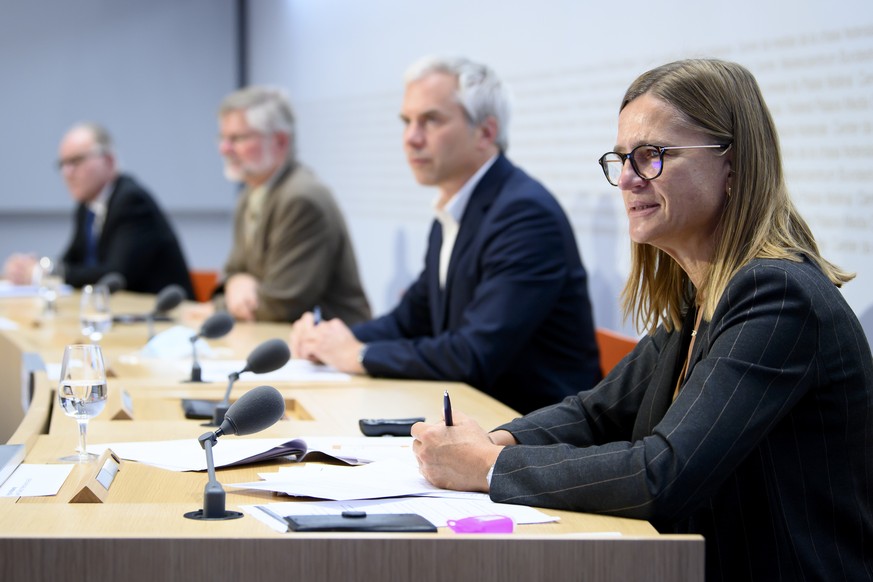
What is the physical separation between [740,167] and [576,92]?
2192 millimetres

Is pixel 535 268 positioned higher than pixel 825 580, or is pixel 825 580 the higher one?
pixel 535 268

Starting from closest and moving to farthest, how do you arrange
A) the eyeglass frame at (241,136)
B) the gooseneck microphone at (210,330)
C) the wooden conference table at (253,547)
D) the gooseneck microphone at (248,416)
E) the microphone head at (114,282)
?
the wooden conference table at (253,547) → the gooseneck microphone at (248,416) → the gooseneck microphone at (210,330) → the eyeglass frame at (241,136) → the microphone head at (114,282)

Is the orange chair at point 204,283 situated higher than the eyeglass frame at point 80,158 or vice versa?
the eyeglass frame at point 80,158

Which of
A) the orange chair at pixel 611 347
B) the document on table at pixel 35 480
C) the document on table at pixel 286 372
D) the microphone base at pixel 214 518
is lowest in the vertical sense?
the orange chair at pixel 611 347

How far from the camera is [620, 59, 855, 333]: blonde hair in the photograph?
1.67 m

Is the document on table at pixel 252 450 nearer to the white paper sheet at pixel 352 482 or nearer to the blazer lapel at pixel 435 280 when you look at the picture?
the white paper sheet at pixel 352 482

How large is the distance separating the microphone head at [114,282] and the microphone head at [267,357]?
2.77 metres

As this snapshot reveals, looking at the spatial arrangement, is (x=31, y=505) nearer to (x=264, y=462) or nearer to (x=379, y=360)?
(x=264, y=462)

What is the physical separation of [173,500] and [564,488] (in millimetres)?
563

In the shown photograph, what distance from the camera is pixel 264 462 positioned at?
6.12 ft

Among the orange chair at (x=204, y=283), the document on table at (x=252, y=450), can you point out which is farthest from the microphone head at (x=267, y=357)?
the orange chair at (x=204, y=283)

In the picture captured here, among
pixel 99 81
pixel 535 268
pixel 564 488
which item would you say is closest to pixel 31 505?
pixel 564 488

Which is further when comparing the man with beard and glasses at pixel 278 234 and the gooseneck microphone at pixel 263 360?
the man with beard and glasses at pixel 278 234

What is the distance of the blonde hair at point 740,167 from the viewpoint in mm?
1673
